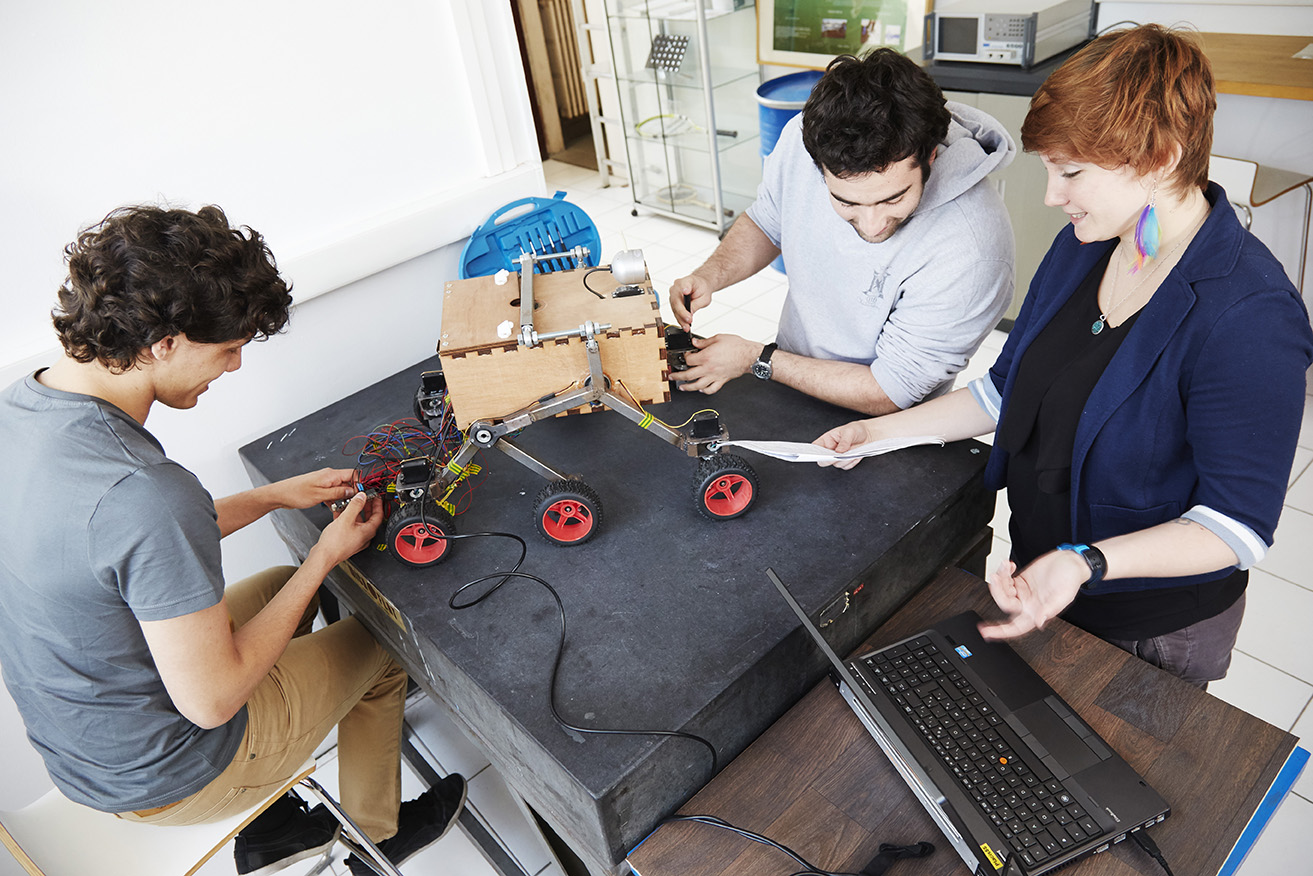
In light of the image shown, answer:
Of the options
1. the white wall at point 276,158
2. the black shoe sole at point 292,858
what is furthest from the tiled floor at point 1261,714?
the white wall at point 276,158

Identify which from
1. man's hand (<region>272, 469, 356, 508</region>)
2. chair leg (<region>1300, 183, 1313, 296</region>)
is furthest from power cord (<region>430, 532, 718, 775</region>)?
chair leg (<region>1300, 183, 1313, 296</region>)

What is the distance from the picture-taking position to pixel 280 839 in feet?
5.91

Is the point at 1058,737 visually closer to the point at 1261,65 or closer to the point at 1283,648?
the point at 1283,648

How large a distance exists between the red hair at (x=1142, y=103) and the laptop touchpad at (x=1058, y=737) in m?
0.72

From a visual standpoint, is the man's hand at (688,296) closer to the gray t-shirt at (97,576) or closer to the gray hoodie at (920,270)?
the gray hoodie at (920,270)

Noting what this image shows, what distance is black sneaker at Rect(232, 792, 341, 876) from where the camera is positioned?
1.78m

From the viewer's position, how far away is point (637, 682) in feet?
3.86

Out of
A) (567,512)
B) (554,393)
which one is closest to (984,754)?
(567,512)

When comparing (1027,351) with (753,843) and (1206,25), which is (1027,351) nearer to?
(753,843)

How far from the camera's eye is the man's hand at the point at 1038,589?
1084 mm

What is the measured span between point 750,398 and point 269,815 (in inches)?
53.9

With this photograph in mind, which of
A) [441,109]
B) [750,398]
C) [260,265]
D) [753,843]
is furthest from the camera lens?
[441,109]

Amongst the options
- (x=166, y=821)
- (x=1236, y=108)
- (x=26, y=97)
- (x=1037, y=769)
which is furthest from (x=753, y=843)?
(x=1236, y=108)

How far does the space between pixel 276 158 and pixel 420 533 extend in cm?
94
